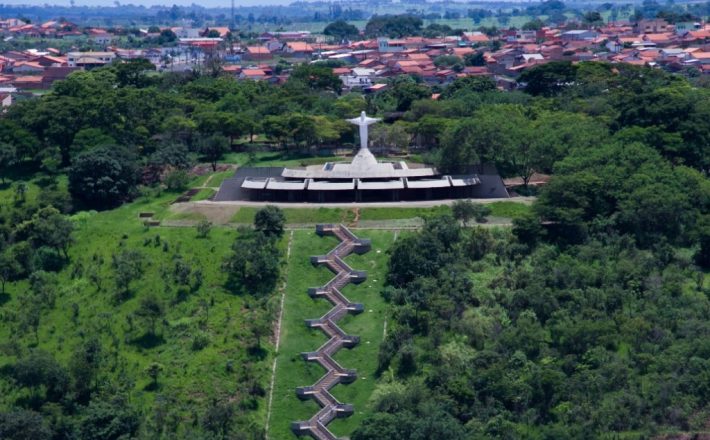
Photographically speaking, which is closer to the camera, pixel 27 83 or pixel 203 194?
pixel 203 194

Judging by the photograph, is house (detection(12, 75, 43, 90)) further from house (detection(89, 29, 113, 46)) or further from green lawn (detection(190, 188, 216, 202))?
green lawn (detection(190, 188, 216, 202))

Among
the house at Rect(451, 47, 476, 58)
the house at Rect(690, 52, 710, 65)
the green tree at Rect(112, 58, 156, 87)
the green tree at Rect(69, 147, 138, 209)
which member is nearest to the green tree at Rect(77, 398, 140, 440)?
the green tree at Rect(69, 147, 138, 209)

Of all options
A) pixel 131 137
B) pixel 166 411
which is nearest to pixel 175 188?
pixel 131 137

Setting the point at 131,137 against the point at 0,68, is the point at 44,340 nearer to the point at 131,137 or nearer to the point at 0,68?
the point at 131,137

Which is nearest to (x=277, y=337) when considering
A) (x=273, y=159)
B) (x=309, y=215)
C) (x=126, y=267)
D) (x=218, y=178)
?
(x=126, y=267)

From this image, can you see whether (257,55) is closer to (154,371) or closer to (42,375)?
(154,371)

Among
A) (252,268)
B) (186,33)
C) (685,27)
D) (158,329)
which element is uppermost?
(252,268)
